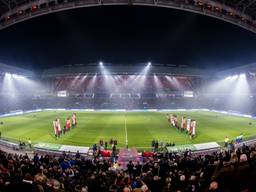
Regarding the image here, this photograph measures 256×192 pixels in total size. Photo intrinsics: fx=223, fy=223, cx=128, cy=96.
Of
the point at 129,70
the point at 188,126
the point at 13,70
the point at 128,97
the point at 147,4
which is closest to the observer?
the point at 147,4

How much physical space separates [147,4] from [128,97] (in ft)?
234

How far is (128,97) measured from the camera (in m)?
94.2

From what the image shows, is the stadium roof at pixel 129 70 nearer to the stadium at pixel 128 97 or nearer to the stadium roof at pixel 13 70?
the stadium at pixel 128 97

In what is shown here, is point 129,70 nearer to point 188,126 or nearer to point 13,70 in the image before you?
point 13,70

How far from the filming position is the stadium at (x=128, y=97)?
10.2 meters

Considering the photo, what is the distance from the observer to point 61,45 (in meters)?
49.7

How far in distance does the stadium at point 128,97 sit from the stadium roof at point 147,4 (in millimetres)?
108

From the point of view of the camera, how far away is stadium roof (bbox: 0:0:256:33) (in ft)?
77.2

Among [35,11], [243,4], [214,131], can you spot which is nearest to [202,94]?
[214,131]

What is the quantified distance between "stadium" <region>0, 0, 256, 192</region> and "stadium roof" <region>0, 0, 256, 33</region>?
11 cm

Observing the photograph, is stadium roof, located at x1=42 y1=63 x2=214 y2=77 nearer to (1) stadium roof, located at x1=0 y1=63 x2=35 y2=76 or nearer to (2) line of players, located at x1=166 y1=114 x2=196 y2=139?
(1) stadium roof, located at x1=0 y1=63 x2=35 y2=76

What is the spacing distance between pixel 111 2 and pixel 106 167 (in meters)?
17.1

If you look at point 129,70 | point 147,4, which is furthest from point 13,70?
point 147,4

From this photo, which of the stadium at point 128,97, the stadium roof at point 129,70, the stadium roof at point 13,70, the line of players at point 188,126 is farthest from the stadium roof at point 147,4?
the stadium roof at point 129,70
